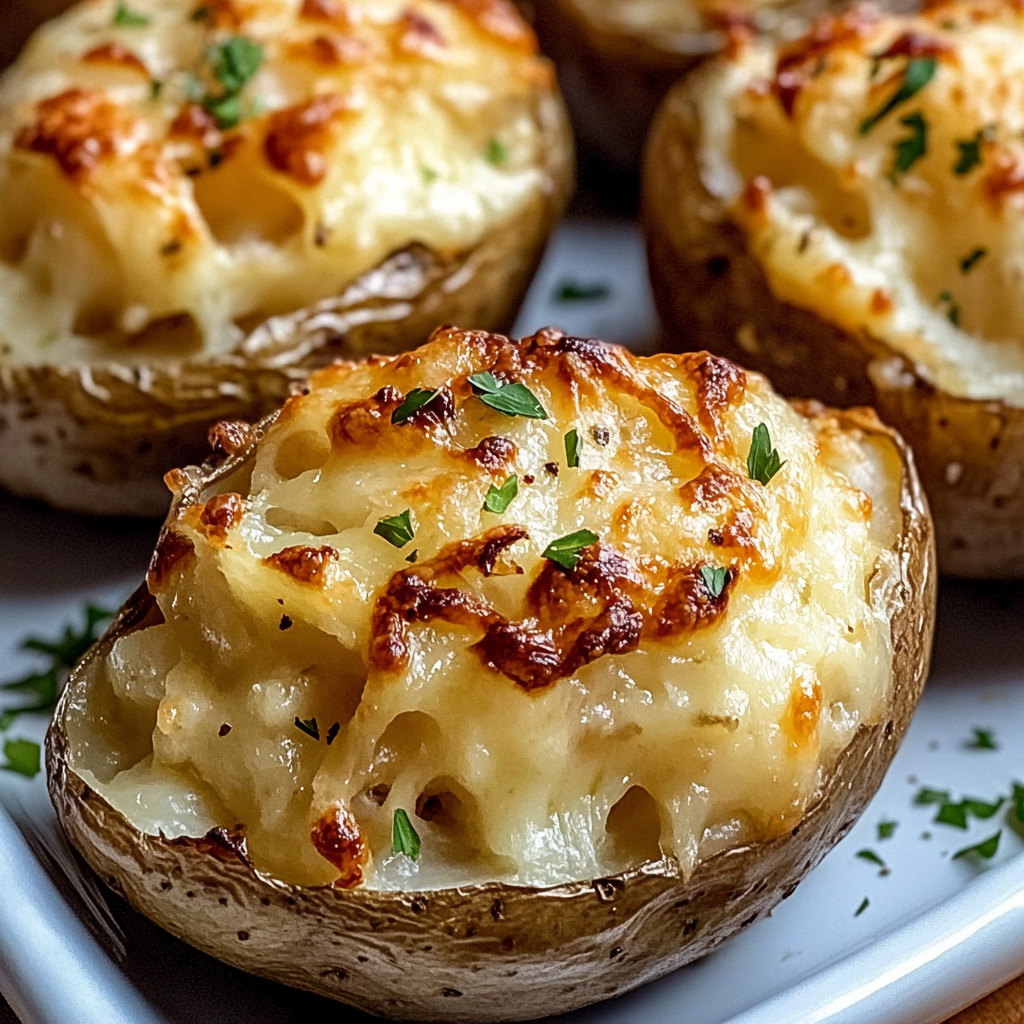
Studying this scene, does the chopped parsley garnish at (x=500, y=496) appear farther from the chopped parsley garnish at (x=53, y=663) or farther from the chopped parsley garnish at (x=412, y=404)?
the chopped parsley garnish at (x=53, y=663)

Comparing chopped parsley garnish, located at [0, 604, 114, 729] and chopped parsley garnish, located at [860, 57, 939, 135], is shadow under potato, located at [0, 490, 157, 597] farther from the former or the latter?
chopped parsley garnish, located at [860, 57, 939, 135]

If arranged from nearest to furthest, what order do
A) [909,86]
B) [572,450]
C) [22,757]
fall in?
1. [572,450]
2. [22,757]
3. [909,86]

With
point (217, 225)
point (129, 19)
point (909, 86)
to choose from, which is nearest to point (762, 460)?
point (909, 86)

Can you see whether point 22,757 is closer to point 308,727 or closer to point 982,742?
point 308,727

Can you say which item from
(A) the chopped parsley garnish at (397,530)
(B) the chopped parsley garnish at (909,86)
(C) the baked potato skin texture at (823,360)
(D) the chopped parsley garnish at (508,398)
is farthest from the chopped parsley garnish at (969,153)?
(A) the chopped parsley garnish at (397,530)

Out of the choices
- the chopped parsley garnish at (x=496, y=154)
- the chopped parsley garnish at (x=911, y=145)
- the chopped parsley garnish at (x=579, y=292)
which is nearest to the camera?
the chopped parsley garnish at (x=911, y=145)

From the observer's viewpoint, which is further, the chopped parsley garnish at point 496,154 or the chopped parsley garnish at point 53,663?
the chopped parsley garnish at point 496,154

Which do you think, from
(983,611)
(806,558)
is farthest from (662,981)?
(983,611)
